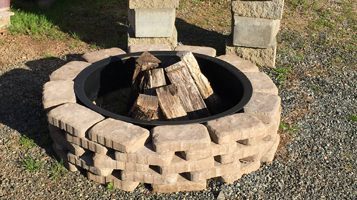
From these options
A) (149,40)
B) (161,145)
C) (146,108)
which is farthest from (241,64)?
(161,145)

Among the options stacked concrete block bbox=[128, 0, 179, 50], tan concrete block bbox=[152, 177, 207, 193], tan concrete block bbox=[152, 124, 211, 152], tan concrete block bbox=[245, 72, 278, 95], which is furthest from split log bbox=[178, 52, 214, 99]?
stacked concrete block bbox=[128, 0, 179, 50]

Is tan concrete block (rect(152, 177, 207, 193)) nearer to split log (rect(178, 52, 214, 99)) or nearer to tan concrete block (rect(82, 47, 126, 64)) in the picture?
split log (rect(178, 52, 214, 99))

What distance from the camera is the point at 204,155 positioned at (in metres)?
3.66

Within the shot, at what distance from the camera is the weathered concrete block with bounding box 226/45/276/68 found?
18.6ft

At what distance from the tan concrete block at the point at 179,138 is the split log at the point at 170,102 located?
389mm

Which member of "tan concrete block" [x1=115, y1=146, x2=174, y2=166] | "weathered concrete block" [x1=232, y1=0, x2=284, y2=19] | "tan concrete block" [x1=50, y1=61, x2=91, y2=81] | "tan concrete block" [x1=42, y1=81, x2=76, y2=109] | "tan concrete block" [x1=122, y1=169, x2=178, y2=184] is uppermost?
"weathered concrete block" [x1=232, y1=0, x2=284, y2=19]

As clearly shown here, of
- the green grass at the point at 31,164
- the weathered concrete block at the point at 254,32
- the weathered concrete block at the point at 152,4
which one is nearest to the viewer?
the green grass at the point at 31,164

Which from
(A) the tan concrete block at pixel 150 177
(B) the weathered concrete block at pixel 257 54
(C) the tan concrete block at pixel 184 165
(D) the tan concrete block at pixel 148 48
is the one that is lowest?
(A) the tan concrete block at pixel 150 177

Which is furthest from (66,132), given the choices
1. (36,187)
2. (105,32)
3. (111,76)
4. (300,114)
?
(105,32)

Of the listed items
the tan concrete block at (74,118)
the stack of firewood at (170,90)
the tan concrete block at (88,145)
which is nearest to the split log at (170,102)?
the stack of firewood at (170,90)

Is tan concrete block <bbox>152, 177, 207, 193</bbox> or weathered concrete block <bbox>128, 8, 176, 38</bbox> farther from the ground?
weathered concrete block <bbox>128, 8, 176, 38</bbox>

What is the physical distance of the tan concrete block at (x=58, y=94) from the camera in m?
4.01

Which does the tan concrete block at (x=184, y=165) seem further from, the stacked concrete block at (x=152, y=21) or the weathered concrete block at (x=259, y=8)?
the weathered concrete block at (x=259, y=8)

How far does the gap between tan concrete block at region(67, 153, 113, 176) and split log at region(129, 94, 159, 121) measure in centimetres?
46
